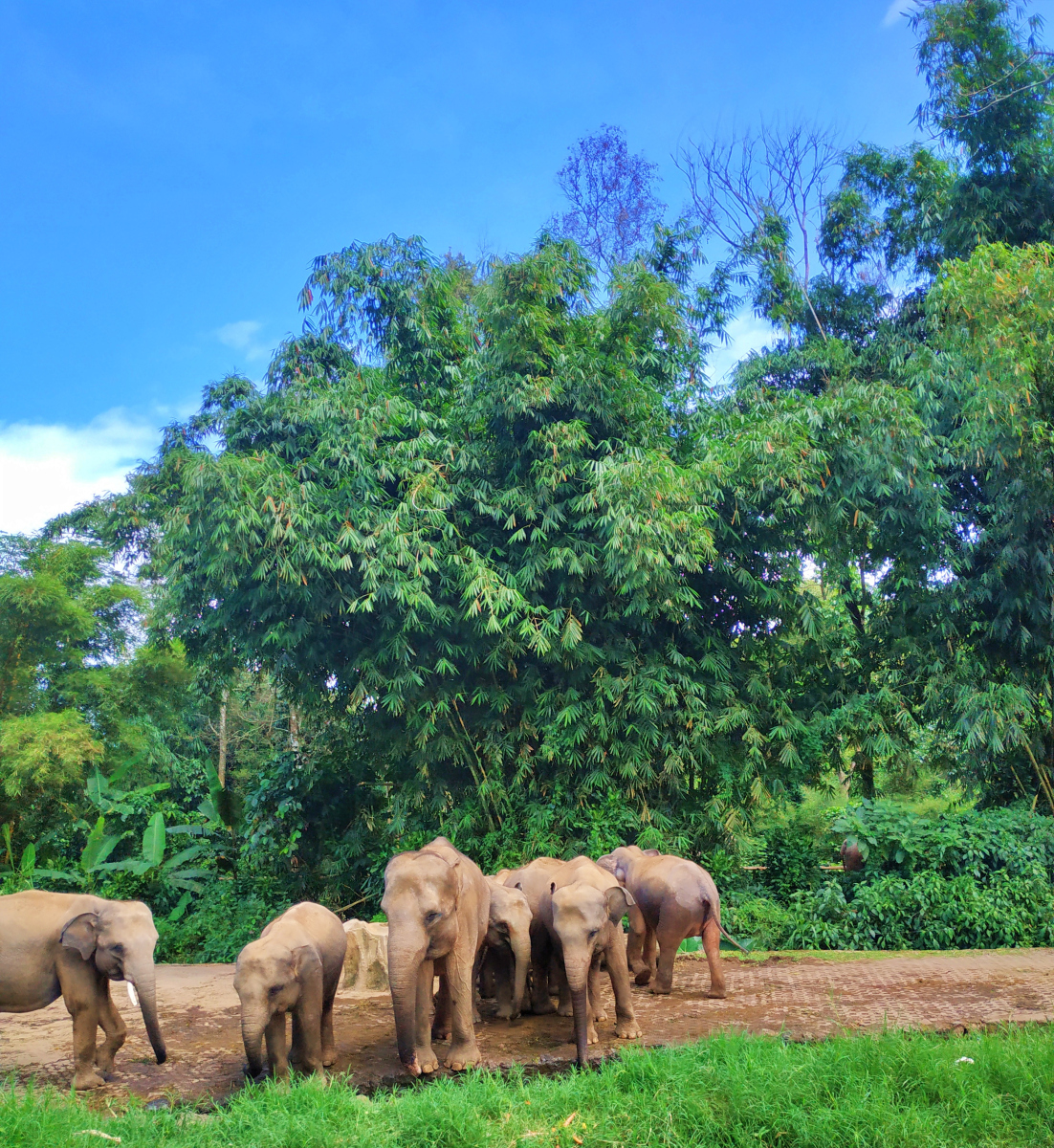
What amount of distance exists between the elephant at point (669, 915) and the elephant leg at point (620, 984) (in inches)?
37.8

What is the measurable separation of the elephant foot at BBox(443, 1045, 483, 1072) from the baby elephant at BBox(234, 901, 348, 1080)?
716mm

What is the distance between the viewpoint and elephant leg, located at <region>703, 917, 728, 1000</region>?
650cm

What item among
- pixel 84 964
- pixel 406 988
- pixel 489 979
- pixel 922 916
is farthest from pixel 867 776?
pixel 84 964

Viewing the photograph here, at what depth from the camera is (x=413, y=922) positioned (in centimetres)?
505

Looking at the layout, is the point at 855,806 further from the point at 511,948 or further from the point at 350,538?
the point at 350,538

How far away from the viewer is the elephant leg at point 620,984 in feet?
18.4

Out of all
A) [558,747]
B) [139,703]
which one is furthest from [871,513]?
[139,703]

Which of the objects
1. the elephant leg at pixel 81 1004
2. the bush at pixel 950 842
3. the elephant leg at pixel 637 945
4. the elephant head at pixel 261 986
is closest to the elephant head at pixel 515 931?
the elephant leg at pixel 637 945

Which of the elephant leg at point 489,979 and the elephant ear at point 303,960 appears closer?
the elephant ear at point 303,960

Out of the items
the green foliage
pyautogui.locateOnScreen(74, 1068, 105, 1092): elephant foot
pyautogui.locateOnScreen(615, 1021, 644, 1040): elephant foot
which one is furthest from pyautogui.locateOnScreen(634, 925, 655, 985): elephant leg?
the green foliage

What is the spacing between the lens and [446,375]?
452 inches

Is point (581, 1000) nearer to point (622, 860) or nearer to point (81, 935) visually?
point (622, 860)

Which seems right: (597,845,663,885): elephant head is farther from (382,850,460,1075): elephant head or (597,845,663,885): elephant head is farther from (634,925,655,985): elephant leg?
(382,850,460,1075): elephant head

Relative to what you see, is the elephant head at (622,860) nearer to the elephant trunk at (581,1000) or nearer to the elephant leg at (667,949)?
the elephant leg at (667,949)
